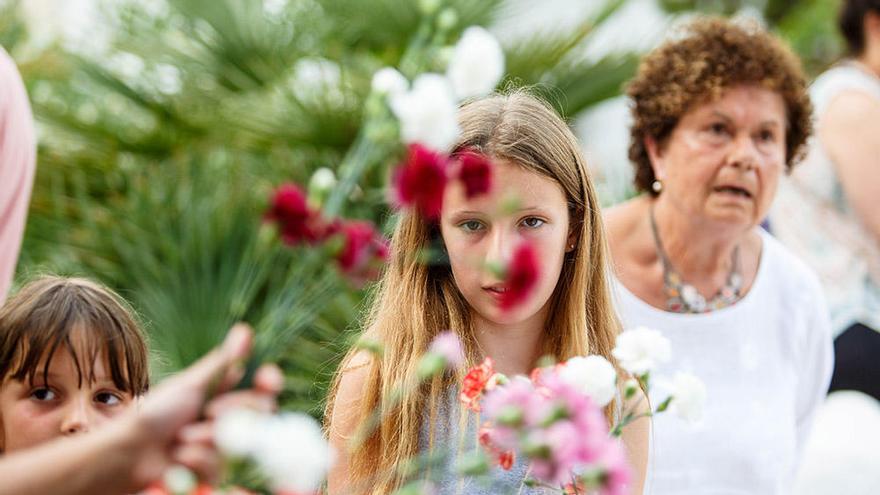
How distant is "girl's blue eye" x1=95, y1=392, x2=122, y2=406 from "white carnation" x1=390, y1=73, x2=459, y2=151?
3.59 feet

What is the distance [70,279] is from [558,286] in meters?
0.88

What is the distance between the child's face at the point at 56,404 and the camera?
1819 millimetres

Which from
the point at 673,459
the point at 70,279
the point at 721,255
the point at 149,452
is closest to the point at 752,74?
the point at 721,255

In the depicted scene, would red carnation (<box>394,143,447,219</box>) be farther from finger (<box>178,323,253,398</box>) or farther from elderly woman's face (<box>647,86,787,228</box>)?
elderly woman's face (<box>647,86,787,228</box>)

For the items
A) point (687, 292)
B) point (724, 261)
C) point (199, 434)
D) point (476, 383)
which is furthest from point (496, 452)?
point (724, 261)

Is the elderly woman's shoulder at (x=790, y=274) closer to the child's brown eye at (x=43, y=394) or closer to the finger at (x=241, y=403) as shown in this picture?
the child's brown eye at (x=43, y=394)

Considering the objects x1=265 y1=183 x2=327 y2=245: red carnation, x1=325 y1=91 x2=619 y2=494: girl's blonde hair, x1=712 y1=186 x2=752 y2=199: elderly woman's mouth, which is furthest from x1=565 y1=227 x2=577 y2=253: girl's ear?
x1=265 y1=183 x2=327 y2=245: red carnation

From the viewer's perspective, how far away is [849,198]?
12.6ft

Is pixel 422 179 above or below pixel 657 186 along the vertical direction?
below

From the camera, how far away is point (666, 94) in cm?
325

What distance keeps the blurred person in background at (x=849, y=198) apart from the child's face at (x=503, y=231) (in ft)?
Result: 5.93

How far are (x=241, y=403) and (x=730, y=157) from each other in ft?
7.65

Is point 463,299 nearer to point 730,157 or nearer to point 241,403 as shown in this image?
point 730,157

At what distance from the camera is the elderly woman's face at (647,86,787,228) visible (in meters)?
3.06
